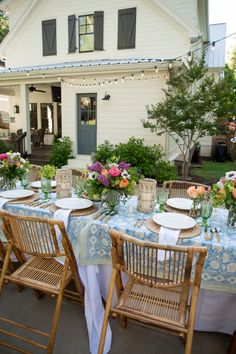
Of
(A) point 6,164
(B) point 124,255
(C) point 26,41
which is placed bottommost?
(B) point 124,255

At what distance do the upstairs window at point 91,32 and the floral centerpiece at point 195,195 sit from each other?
8.33m

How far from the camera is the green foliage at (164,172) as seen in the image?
21.6 ft

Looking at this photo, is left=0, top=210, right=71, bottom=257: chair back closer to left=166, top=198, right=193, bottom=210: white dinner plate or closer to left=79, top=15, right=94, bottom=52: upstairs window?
left=166, top=198, right=193, bottom=210: white dinner plate

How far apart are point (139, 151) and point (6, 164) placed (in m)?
4.50

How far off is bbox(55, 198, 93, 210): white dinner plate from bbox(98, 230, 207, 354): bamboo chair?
75 centimetres

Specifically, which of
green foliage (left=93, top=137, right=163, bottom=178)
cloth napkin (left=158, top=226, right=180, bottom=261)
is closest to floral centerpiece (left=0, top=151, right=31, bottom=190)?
cloth napkin (left=158, top=226, right=180, bottom=261)

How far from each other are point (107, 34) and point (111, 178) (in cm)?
834

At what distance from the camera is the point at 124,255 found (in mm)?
1821

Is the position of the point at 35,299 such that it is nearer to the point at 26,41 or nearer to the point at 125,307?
the point at 125,307

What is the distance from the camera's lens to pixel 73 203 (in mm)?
2492

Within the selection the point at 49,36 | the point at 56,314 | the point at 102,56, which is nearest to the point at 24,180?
the point at 56,314

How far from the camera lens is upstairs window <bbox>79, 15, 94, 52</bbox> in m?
9.13

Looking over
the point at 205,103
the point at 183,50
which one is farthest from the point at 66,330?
the point at 183,50

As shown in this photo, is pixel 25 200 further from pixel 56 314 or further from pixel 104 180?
pixel 56 314
